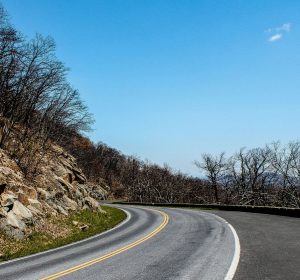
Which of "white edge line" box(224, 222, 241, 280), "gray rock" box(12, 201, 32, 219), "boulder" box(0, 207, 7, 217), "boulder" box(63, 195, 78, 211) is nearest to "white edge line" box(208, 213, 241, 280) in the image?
"white edge line" box(224, 222, 241, 280)

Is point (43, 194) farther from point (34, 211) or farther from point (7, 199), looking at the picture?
point (7, 199)

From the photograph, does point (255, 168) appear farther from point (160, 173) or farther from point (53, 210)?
point (53, 210)

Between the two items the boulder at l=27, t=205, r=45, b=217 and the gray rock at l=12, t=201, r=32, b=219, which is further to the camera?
the boulder at l=27, t=205, r=45, b=217

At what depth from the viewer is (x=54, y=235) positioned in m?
22.3

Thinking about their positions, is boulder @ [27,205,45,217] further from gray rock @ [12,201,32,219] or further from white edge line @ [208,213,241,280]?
white edge line @ [208,213,241,280]

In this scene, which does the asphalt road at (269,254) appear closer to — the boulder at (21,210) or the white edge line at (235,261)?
the white edge line at (235,261)

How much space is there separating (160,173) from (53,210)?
79166mm

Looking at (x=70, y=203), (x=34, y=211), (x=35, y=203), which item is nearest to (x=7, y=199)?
(x=34, y=211)

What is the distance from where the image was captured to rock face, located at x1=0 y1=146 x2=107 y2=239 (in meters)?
20.7

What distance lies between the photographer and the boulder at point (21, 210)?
21344 mm

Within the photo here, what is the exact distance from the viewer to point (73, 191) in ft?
113

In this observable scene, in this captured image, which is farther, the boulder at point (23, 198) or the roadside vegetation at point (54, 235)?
the boulder at point (23, 198)

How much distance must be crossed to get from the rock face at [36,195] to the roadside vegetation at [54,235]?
558 millimetres

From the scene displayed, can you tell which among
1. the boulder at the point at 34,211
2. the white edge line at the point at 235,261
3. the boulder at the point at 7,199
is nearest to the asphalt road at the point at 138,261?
the white edge line at the point at 235,261
